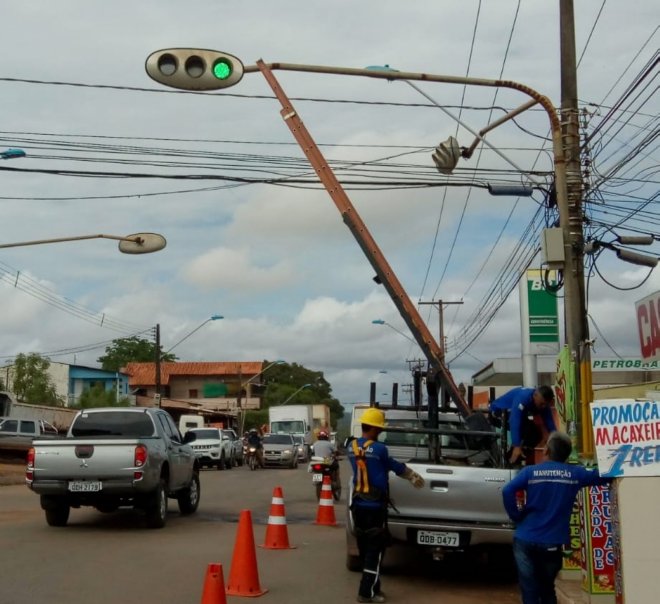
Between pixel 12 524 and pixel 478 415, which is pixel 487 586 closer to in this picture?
pixel 478 415

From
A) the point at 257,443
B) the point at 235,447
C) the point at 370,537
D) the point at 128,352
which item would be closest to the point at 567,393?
the point at 370,537

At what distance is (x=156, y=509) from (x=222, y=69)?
7032mm

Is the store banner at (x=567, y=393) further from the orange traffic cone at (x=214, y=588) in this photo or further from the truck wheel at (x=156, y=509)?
the truck wheel at (x=156, y=509)

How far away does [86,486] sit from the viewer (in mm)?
13484

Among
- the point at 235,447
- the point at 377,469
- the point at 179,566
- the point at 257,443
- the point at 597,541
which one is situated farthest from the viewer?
the point at 235,447

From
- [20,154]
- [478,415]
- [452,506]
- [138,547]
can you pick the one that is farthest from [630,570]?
[20,154]

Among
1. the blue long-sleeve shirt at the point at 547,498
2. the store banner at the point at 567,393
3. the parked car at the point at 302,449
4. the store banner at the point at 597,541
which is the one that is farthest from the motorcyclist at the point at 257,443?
the blue long-sleeve shirt at the point at 547,498

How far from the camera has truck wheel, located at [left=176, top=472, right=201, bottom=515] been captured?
16.6 meters

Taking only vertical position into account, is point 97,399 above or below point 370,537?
above

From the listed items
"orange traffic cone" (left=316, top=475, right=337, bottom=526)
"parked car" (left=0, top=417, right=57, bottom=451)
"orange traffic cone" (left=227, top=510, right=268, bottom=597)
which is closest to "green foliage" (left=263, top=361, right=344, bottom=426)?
"parked car" (left=0, top=417, right=57, bottom=451)

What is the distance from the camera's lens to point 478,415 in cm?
1207

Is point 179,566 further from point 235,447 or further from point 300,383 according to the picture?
point 300,383

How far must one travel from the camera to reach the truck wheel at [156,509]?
14055 millimetres

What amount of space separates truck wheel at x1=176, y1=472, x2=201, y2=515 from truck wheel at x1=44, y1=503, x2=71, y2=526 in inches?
99.4
